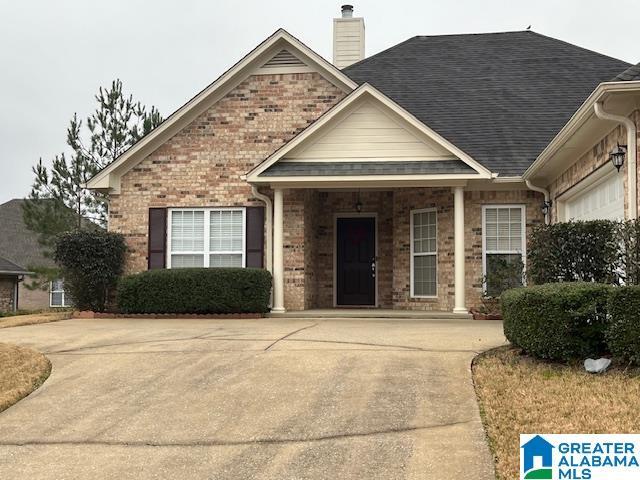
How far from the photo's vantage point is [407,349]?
9102 mm

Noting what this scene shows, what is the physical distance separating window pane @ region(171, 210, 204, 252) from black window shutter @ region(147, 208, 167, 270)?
189 mm

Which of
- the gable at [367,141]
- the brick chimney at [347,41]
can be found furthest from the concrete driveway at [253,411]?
the brick chimney at [347,41]

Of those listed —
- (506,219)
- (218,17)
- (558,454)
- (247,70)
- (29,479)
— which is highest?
(218,17)

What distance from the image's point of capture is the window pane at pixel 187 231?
1559cm

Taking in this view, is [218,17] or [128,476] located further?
[218,17]

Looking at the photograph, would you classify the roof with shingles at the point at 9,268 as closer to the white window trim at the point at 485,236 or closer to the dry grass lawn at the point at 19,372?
the white window trim at the point at 485,236

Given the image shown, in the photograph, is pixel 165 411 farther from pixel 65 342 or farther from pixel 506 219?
pixel 506 219

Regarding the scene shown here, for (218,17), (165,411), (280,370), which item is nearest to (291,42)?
(218,17)

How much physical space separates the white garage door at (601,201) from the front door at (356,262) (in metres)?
4.86

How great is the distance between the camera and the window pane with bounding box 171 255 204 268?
15.5 meters

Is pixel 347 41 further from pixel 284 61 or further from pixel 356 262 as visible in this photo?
pixel 356 262

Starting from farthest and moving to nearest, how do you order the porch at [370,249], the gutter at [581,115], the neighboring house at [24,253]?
the neighboring house at [24,253] → the porch at [370,249] → the gutter at [581,115]

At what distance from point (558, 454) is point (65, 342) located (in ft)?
25.7

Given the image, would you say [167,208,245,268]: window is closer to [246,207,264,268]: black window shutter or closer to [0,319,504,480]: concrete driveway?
[246,207,264,268]: black window shutter
